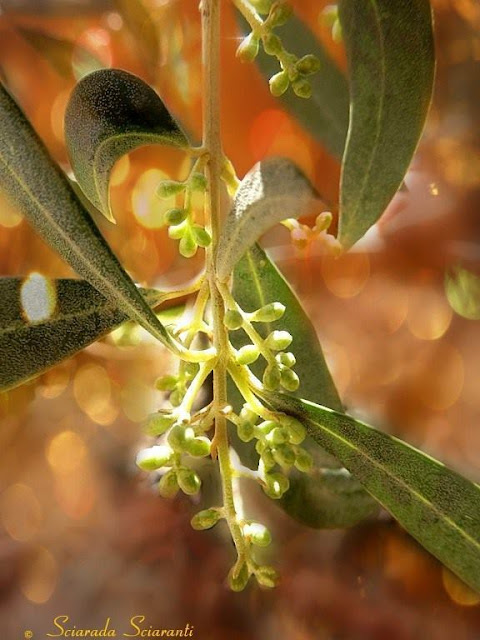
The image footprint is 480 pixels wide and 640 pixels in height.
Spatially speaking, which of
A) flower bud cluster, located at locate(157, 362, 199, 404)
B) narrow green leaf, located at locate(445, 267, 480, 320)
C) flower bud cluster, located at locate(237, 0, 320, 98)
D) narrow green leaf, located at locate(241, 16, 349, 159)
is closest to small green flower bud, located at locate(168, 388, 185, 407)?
flower bud cluster, located at locate(157, 362, 199, 404)

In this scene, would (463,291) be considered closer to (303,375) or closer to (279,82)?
(303,375)

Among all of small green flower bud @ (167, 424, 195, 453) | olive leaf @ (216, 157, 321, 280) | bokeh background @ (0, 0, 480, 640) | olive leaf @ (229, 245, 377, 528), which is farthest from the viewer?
bokeh background @ (0, 0, 480, 640)

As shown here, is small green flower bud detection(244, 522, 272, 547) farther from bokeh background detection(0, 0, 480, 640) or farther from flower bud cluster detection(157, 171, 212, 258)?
bokeh background detection(0, 0, 480, 640)

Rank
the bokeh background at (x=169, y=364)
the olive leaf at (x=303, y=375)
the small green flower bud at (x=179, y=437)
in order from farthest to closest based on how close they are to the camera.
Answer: the bokeh background at (x=169, y=364) → the olive leaf at (x=303, y=375) → the small green flower bud at (x=179, y=437)

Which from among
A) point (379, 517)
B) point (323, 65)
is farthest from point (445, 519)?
point (323, 65)

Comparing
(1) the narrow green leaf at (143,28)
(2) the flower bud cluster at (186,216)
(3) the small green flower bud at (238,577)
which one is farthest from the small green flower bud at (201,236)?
(1) the narrow green leaf at (143,28)

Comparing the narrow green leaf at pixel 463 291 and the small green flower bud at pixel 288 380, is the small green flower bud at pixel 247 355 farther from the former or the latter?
the narrow green leaf at pixel 463 291
